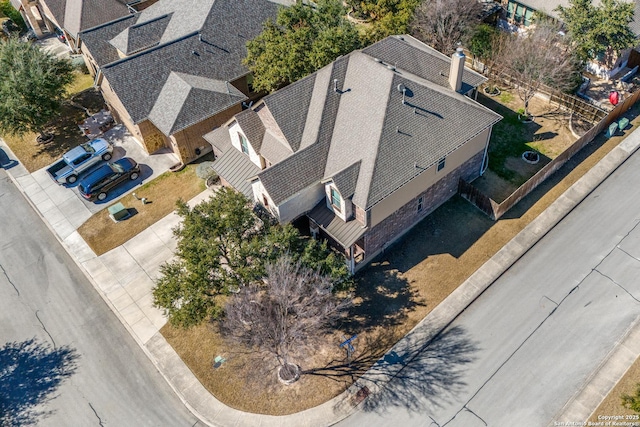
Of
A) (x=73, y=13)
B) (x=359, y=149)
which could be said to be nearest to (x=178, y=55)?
(x=73, y=13)

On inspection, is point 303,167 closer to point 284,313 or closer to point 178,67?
point 284,313

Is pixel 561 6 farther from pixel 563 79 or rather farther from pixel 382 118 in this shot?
pixel 382 118

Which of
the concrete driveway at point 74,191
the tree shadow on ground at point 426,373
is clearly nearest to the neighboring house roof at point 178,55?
the concrete driveway at point 74,191

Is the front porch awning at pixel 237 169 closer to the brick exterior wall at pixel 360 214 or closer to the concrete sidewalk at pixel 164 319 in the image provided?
the concrete sidewalk at pixel 164 319

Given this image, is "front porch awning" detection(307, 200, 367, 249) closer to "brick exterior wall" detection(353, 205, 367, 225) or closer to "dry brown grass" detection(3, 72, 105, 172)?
"brick exterior wall" detection(353, 205, 367, 225)

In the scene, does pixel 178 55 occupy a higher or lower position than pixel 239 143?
higher

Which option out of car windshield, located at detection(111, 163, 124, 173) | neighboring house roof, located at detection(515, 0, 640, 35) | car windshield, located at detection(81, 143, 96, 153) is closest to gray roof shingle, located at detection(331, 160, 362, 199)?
car windshield, located at detection(111, 163, 124, 173)
